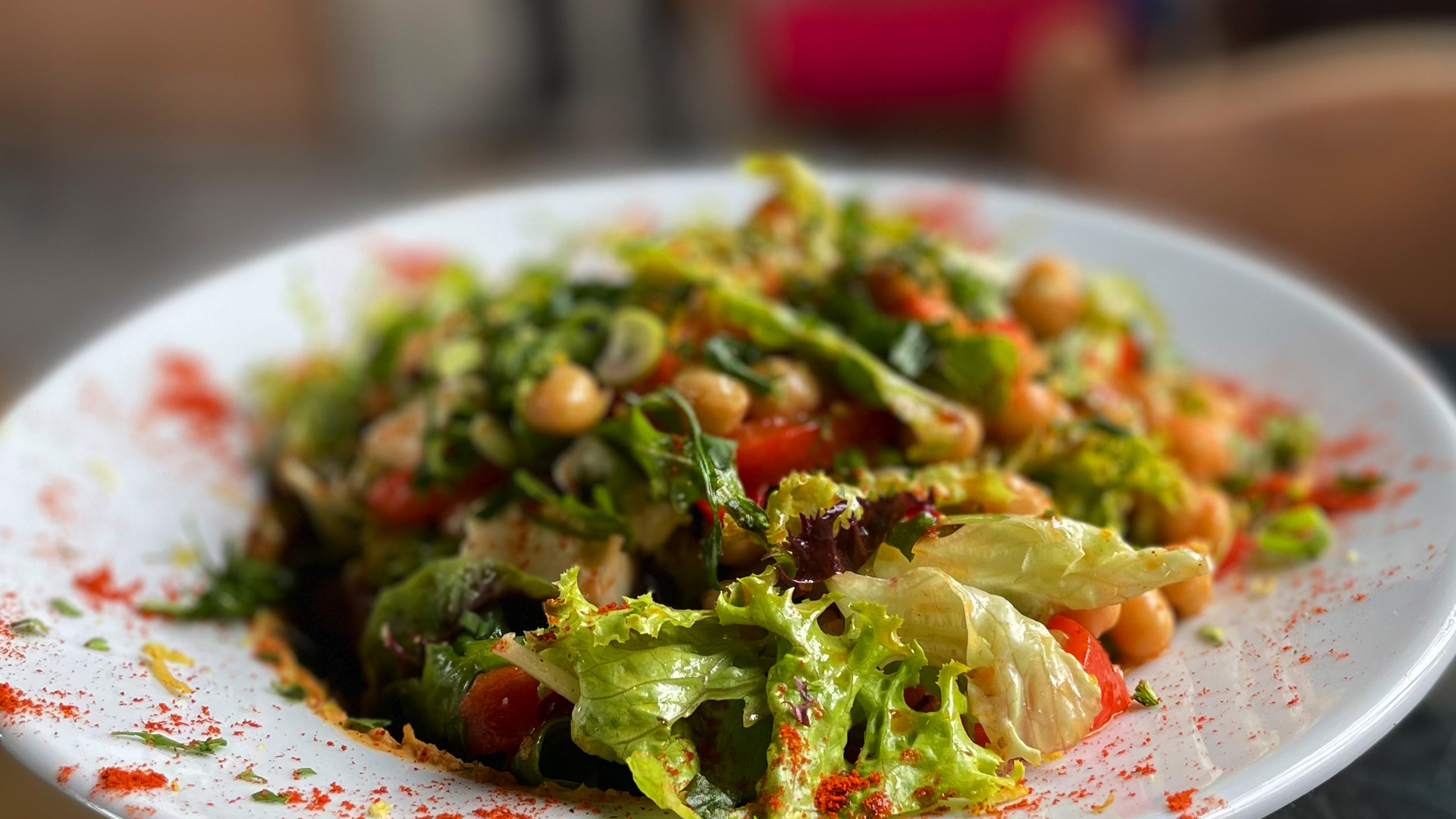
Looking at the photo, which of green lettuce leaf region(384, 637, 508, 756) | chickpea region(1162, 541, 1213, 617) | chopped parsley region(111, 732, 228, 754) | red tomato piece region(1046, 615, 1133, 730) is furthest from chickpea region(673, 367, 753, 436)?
chopped parsley region(111, 732, 228, 754)

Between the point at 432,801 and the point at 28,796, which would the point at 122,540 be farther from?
the point at 432,801

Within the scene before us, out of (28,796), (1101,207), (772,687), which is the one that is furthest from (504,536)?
(1101,207)

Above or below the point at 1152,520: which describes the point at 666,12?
above

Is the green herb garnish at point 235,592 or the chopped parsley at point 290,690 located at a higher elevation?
the green herb garnish at point 235,592

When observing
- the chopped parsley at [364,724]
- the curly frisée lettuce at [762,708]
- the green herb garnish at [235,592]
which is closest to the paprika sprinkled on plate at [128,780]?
the chopped parsley at [364,724]

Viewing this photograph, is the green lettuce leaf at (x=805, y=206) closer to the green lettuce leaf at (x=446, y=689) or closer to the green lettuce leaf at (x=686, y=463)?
the green lettuce leaf at (x=686, y=463)

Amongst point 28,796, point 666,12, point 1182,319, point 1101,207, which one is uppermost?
point 666,12

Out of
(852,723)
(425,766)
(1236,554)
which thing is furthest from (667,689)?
(1236,554)
